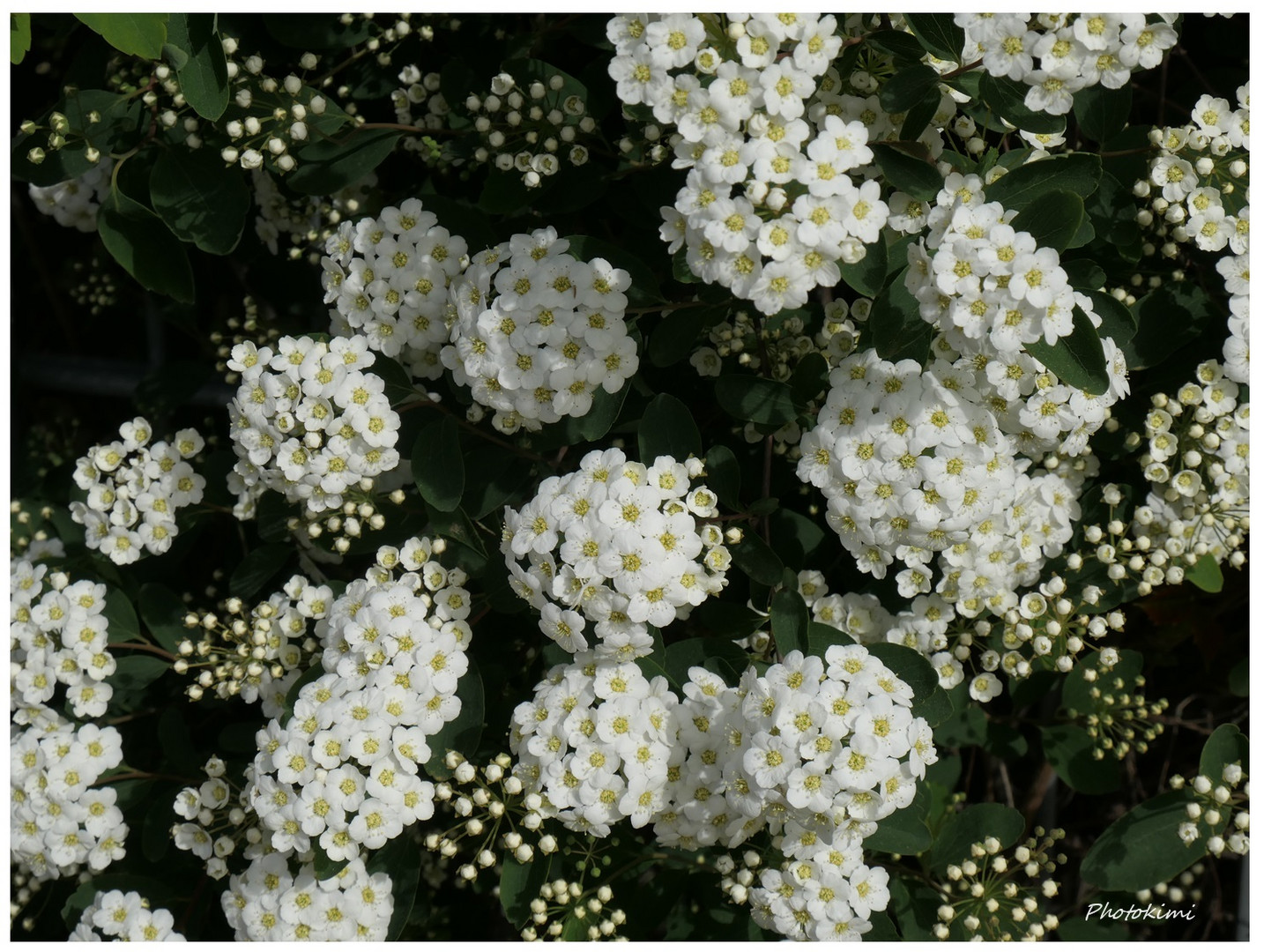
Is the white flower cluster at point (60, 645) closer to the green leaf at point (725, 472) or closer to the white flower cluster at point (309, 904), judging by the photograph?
the white flower cluster at point (309, 904)

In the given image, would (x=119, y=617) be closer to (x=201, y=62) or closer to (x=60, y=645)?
(x=60, y=645)

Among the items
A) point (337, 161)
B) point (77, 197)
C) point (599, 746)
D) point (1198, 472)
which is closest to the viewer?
point (599, 746)

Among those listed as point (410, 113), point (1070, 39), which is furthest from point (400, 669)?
point (1070, 39)

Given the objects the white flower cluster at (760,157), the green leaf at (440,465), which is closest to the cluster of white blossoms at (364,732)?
the green leaf at (440,465)

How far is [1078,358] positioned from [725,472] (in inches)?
35.2

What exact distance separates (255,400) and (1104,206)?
232 centimetres

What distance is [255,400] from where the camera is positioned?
9.03 ft

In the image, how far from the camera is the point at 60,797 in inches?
117

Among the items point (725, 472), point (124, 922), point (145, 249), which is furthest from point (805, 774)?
point (145, 249)

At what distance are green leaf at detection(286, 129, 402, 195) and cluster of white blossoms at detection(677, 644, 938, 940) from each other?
5.68 ft

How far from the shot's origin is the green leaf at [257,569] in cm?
322

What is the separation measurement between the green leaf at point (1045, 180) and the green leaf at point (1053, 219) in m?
0.06

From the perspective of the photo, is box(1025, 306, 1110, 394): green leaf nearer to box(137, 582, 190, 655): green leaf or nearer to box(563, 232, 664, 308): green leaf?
box(563, 232, 664, 308): green leaf

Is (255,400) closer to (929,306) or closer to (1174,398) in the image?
(929,306)
